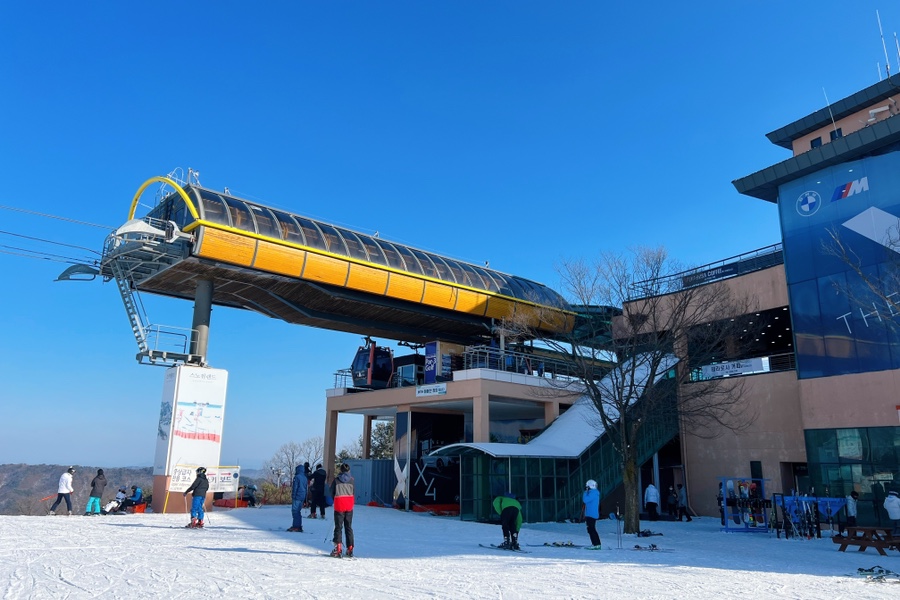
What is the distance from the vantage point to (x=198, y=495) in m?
16.2

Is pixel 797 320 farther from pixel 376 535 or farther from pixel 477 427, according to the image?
pixel 376 535

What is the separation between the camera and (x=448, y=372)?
29.7 metres

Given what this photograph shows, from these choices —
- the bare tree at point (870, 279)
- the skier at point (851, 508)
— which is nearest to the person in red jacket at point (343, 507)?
the skier at point (851, 508)

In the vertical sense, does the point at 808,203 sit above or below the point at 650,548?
above

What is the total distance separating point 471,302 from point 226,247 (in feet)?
41.9

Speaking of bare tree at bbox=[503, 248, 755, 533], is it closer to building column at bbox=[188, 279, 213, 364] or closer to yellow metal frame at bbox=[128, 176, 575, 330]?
yellow metal frame at bbox=[128, 176, 575, 330]

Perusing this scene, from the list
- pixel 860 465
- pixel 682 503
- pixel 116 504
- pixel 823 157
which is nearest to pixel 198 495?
pixel 116 504

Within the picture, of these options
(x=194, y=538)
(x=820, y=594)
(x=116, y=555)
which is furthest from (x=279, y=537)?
(x=820, y=594)

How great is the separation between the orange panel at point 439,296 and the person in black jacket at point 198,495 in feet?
50.5

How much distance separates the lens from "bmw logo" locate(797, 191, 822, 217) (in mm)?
23672

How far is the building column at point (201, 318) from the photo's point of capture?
25203 millimetres

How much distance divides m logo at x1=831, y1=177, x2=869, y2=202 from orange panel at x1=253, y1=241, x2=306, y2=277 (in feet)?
64.2

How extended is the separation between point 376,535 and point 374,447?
36264 mm

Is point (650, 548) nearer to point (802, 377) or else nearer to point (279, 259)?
point (802, 377)
